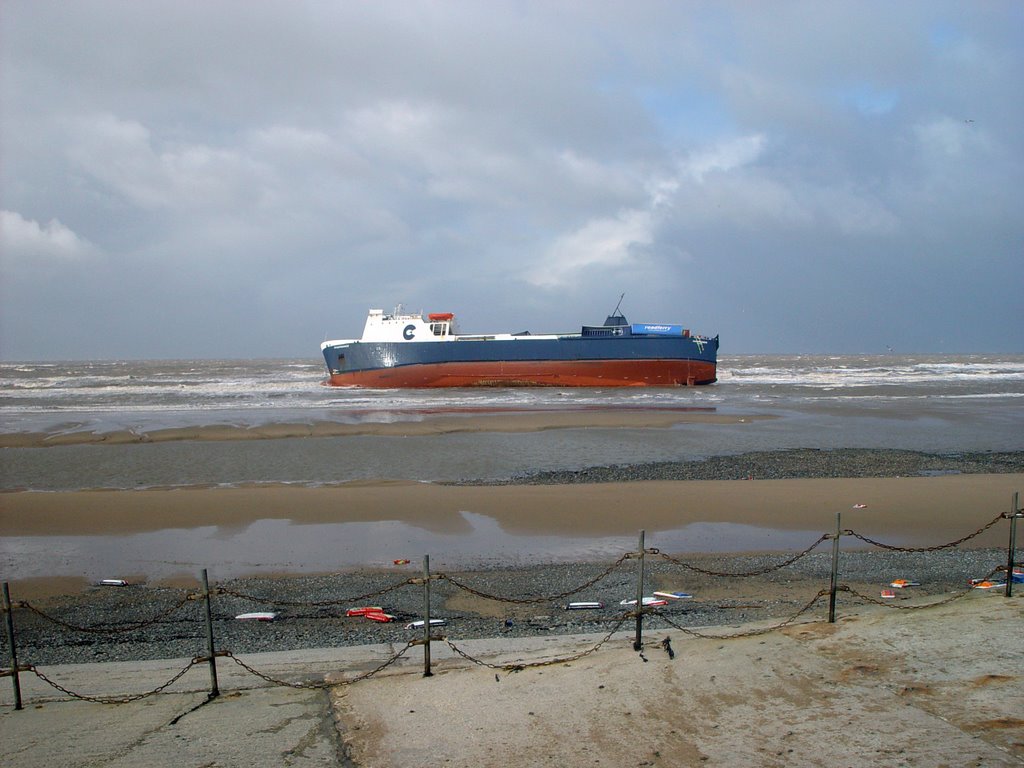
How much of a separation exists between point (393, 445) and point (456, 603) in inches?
460

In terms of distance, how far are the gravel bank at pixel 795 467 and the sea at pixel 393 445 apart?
0.80 metres

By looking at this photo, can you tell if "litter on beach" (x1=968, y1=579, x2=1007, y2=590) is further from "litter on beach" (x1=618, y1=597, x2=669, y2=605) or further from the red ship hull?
the red ship hull

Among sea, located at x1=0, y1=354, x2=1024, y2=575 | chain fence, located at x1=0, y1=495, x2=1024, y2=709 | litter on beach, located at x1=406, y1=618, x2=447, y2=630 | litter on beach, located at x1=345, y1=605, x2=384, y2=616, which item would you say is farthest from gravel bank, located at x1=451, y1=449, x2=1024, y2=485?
litter on beach, located at x1=406, y1=618, x2=447, y2=630

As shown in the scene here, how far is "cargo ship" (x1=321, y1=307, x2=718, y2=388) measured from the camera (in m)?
39.2

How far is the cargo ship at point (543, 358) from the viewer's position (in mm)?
39250

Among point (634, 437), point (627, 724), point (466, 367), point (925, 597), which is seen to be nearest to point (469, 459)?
point (634, 437)

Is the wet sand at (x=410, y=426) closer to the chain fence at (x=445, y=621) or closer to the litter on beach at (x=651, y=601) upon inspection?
the chain fence at (x=445, y=621)

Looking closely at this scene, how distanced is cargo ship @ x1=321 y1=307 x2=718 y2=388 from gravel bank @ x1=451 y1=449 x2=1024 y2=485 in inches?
883

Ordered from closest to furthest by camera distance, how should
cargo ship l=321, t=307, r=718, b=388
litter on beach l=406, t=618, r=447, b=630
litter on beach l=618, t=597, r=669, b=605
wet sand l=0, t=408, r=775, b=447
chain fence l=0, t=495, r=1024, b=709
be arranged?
chain fence l=0, t=495, r=1024, b=709, litter on beach l=406, t=618, r=447, b=630, litter on beach l=618, t=597, r=669, b=605, wet sand l=0, t=408, r=775, b=447, cargo ship l=321, t=307, r=718, b=388

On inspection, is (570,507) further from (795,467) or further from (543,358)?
(543,358)

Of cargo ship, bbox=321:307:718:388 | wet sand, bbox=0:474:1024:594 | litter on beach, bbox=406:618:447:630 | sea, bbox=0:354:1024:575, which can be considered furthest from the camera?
cargo ship, bbox=321:307:718:388

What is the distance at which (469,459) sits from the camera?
1658cm

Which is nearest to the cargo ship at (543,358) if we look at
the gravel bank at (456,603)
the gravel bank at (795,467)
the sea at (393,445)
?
the sea at (393,445)

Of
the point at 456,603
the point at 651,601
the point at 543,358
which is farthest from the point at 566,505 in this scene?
the point at 543,358
